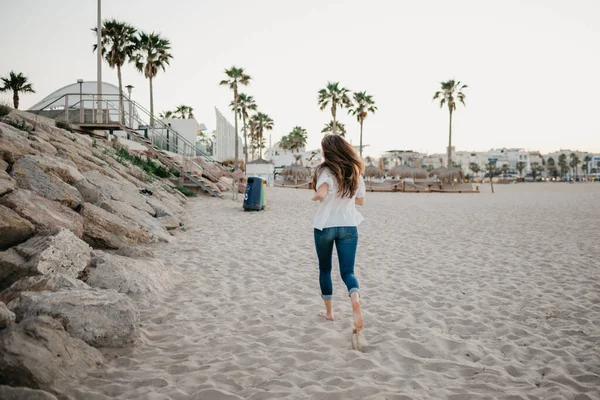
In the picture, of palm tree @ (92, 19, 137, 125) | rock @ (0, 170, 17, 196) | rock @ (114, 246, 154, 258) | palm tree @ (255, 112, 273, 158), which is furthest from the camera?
palm tree @ (255, 112, 273, 158)

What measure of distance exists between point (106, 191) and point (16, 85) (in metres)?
32.2

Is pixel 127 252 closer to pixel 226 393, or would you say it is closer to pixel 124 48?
pixel 226 393

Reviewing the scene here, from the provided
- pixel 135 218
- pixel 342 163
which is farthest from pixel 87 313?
pixel 135 218

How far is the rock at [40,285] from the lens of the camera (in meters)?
3.48

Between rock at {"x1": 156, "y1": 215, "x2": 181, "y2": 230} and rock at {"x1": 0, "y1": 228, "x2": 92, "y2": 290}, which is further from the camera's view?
rock at {"x1": 156, "y1": 215, "x2": 181, "y2": 230}

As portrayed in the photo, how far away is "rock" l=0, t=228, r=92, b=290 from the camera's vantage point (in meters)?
3.84

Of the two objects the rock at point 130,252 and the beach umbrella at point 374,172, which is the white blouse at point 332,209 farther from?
the beach umbrella at point 374,172

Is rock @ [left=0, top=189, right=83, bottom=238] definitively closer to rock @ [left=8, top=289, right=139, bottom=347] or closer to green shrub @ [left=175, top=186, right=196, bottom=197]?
rock @ [left=8, top=289, right=139, bottom=347]

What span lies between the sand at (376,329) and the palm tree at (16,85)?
33.4 meters

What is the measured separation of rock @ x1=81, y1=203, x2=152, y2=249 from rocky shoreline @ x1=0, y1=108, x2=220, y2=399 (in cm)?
1

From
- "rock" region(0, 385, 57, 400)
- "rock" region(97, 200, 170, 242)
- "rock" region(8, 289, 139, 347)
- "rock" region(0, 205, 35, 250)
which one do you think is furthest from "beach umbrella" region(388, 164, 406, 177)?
"rock" region(0, 385, 57, 400)

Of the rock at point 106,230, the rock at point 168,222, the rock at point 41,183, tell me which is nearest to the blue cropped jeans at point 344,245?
the rock at point 106,230

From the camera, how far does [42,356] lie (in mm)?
2545

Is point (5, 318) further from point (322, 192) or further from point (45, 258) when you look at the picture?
point (322, 192)
